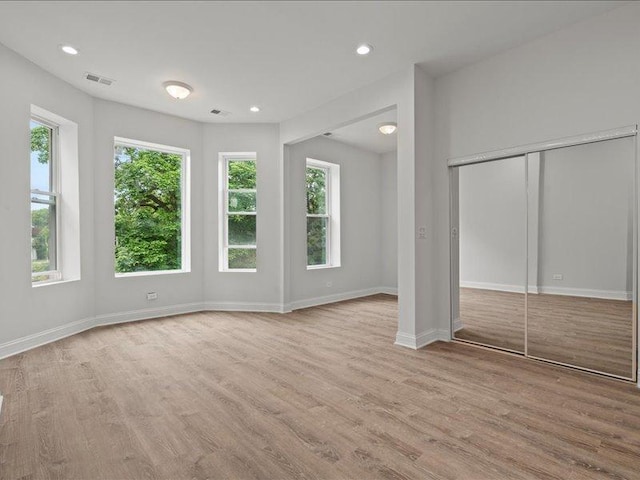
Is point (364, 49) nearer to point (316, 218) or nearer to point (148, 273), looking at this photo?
point (316, 218)

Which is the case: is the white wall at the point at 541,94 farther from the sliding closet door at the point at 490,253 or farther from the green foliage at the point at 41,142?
the green foliage at the point at 41,142

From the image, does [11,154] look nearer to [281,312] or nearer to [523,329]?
[281,312]

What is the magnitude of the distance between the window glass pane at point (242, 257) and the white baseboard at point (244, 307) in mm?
634

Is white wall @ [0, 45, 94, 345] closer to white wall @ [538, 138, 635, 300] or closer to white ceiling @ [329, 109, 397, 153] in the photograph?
white ceiling @ [329, 109, 397, 153]

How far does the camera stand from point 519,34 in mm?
3328

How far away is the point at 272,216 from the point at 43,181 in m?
3.05

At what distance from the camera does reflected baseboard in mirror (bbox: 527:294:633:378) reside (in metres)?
3.02

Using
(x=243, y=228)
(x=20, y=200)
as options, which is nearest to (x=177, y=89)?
(x=20, y=200)

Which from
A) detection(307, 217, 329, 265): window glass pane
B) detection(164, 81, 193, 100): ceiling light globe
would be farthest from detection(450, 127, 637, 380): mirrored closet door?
detection(164, 81, 193, 100): ceiling light globe

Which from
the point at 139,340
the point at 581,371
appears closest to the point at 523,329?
the point at 581,371

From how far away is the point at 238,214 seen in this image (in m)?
5.86

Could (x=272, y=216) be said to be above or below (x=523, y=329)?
above

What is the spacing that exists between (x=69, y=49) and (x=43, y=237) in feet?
7.37

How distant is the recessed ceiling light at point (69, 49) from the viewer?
3471mm
